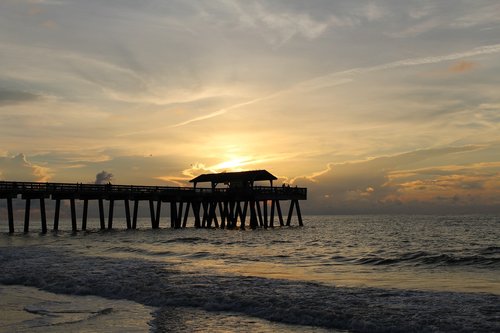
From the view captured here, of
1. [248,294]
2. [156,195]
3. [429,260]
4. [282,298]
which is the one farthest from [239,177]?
[282,298]

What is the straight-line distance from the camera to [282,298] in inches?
488

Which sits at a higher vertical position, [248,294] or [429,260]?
[248,294]

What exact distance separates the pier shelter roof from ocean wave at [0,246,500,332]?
31974mm

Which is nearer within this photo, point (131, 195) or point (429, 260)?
point (429, 260)

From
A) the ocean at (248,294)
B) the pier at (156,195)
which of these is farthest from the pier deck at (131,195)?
the ocean at (248,294)

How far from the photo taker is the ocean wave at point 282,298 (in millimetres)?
10156

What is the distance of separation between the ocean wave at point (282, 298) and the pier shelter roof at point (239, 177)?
3197 cm

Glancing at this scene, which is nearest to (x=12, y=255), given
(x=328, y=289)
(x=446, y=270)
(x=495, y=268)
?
(x=328, y=289)

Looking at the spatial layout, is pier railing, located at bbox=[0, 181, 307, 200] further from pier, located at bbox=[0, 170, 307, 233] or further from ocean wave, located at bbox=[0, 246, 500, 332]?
ocean wave, located at bbox=[0, 246, 500, 332]

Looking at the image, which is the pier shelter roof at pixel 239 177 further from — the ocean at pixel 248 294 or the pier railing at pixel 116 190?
the ocean at pixel 248 294

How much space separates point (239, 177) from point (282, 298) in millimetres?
39608

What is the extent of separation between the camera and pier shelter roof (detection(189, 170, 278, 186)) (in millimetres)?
50594

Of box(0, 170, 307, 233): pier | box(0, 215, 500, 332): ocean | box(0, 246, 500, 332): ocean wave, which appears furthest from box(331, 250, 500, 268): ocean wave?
box(0, 170, 307, 233): pier

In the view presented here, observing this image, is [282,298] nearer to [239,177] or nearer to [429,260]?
[429,260]
